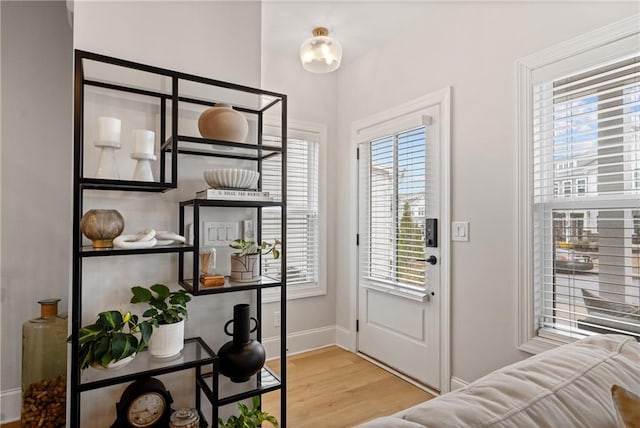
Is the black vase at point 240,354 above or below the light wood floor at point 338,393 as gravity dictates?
above

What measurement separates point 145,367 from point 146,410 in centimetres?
20

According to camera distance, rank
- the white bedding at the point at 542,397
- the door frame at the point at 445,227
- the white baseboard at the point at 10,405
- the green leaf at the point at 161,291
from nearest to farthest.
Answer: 1. the white bedding at the point at 542,397
2. the green leaf at the point at 161,291
3. the white baseboard at the point at 10,405
4. the door frame at the point at 445,227

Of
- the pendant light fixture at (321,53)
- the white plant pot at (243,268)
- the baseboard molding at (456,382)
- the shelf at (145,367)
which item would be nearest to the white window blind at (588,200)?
the baseboard molding at (456,382)

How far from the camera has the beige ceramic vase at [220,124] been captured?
1.55 m

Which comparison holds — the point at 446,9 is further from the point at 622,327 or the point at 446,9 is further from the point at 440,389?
the point at 440,389

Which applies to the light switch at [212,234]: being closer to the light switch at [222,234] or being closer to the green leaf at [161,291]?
the light switch at [222,234]

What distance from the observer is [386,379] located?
2.68 meters

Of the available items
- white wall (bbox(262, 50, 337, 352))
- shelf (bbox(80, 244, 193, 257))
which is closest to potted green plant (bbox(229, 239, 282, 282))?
shelf (bbox(80, 244, 193, 257))

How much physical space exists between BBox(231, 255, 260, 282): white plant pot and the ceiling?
183cm

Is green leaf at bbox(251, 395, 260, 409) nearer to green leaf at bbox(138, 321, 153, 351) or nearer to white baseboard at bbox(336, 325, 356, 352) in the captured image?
green leaf at bbox(138, 321, 153, 351)

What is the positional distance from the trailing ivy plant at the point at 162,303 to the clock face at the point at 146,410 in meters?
0.30

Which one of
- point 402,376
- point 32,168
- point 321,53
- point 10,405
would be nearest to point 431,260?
point 402,376

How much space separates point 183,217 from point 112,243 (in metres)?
0.34

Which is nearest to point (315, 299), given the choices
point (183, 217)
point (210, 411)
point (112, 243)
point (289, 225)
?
point (289, 225)
